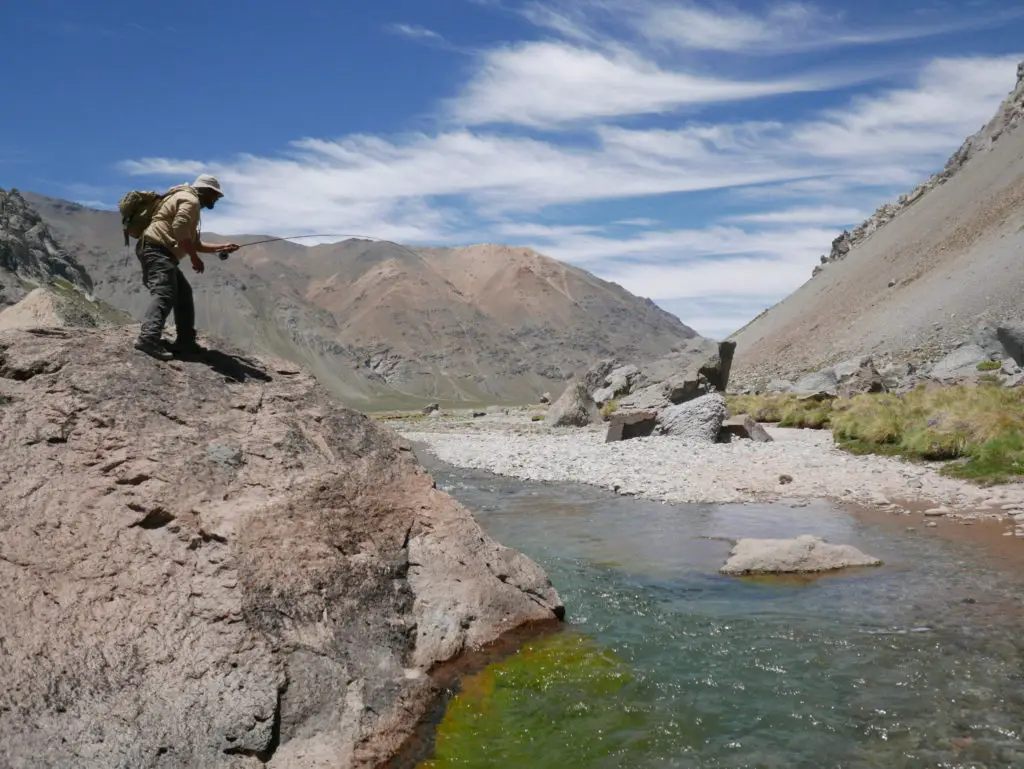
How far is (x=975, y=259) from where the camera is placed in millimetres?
81250

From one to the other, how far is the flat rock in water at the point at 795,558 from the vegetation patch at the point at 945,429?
749 cm

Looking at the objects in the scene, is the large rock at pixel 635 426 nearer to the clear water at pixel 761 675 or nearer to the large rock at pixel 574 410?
the large rock at pixel 574 410

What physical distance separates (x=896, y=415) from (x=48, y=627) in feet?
84.4

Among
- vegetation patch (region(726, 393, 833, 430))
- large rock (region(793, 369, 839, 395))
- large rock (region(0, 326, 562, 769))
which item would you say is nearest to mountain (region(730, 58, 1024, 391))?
large rock (region(793, 369, 839, 395))

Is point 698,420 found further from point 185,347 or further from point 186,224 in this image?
point 186,224

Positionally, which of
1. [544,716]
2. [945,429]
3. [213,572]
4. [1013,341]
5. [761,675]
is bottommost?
[544,716]

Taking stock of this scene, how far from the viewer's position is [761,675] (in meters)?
7.89

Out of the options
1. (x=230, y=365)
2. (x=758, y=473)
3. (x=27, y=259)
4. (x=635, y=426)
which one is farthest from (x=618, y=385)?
(x=27, y=259)

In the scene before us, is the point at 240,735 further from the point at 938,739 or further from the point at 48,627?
the point at 938,739

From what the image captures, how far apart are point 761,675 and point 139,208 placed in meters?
8.89

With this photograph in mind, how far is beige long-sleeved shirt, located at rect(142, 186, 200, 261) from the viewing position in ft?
29.6

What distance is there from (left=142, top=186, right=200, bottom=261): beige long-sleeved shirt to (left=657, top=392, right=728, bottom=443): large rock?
74.4 ft

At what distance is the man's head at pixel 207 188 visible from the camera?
9.41 meters

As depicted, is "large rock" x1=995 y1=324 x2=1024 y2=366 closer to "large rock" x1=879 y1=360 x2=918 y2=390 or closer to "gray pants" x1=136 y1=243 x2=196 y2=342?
"large rock" x1=879 y1=360 x2=918 y2=390
